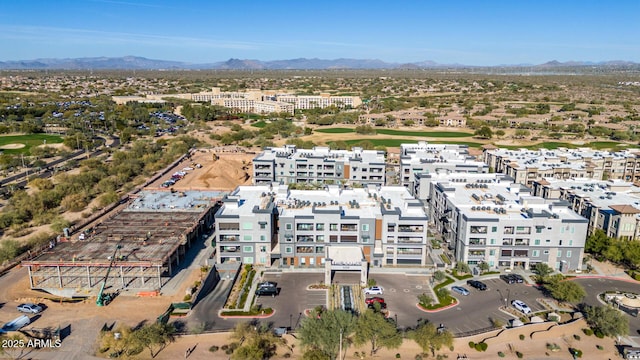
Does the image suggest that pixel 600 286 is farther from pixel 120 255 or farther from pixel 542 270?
pixel 120 255

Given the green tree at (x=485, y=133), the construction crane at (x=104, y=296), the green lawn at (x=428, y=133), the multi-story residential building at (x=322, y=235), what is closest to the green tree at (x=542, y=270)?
the multi-story residential building at (x=322, y=235)

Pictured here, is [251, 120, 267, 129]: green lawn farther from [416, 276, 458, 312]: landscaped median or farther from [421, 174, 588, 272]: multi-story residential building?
[416, 276, 458, 312]: landscaped median

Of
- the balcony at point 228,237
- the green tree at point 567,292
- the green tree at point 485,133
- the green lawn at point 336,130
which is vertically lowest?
the green tree at point 567,292

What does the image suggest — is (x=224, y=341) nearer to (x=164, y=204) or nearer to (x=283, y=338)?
(x=283, y=338)

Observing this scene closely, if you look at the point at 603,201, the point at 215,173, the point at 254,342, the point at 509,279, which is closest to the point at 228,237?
the point at 254,342

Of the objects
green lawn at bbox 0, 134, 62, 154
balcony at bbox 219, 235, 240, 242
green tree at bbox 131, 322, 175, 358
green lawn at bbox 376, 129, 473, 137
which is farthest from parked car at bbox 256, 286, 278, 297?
green lawn at bbox 376, 129, 473, 137

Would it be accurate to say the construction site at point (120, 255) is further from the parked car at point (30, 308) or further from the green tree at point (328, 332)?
the green tree at point (328, 332)
